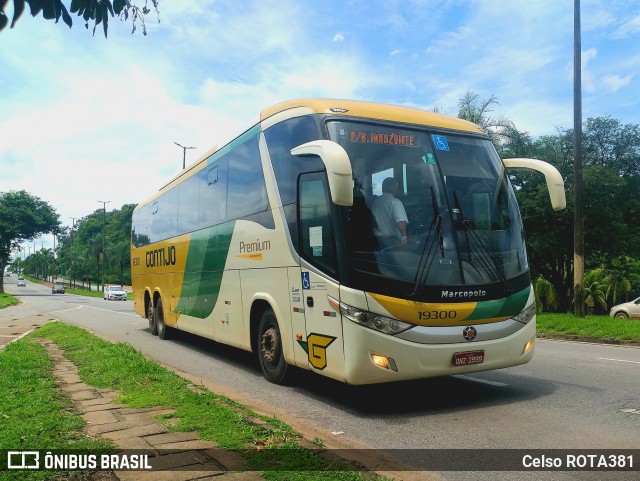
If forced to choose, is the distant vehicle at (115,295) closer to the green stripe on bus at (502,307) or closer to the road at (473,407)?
the road at (473,407)

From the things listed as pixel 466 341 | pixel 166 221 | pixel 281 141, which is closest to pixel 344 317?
pixel 466 341

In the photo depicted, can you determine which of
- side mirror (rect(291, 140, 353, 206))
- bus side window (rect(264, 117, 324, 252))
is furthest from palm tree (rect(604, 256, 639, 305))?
side mirror (rect(291, 140, 353, 206))

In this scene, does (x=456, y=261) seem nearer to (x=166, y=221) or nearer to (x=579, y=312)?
(x=166, y=221)

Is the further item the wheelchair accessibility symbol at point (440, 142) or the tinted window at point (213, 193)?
the tinted window at point (213, 193)

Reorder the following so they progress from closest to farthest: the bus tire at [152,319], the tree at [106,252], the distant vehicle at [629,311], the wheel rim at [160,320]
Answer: the wheel rim at [160,320]
the bus tire at [152,319]
the distant vehicle at [629,311]
the tree at [106,252]

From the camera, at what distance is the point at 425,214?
6426 mm

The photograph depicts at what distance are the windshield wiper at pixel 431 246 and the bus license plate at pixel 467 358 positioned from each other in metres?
0.86

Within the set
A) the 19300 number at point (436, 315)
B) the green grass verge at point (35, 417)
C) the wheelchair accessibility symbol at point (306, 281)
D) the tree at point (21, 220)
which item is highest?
the tree at point (21, 220)

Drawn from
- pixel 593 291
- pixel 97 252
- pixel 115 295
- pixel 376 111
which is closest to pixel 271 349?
pixel 376 111

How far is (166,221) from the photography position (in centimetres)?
1388

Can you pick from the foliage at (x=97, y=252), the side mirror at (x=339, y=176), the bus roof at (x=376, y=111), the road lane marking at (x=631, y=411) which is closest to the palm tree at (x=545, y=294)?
the bus roof at (x=376, y=111)

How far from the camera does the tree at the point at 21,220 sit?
70.2m

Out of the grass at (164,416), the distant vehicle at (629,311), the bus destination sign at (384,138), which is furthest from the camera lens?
the distant vehicle at (629,311)

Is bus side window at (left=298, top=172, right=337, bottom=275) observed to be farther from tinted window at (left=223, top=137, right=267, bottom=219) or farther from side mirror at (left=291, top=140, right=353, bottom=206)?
tinted window at (left=223, top=137, right=267, bottom=219)
